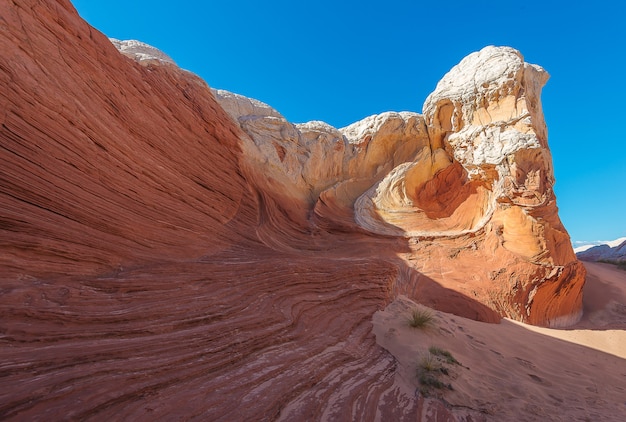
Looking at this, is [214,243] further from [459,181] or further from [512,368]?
[459,181]

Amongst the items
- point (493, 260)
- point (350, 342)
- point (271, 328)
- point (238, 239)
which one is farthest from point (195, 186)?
point (493, 260)

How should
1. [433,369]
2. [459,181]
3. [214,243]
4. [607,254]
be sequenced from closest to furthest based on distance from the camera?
[433,369], [214,243], [459,181], [607,254]

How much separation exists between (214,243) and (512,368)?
753 cm

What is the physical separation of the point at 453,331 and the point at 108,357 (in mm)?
6285

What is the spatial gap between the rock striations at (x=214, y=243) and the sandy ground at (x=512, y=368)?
0.37m

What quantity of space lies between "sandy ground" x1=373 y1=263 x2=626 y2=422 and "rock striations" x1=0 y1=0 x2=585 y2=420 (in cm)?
37

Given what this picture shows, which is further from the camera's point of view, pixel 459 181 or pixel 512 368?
pixel 459 181

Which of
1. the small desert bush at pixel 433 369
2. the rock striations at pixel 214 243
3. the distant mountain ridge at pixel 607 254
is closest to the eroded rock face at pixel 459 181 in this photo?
the rock striations at pixel 214 243

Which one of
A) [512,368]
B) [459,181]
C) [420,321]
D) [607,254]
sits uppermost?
[459,181]

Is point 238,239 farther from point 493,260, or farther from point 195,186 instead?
point 493,260

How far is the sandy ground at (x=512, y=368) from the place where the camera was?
12.8 ft

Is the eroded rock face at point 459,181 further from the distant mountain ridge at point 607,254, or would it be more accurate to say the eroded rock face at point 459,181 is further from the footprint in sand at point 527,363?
the distant mountain ridge at point 607,254

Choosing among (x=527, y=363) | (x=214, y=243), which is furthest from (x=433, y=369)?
(x=214, y=243)

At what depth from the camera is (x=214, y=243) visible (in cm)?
885
